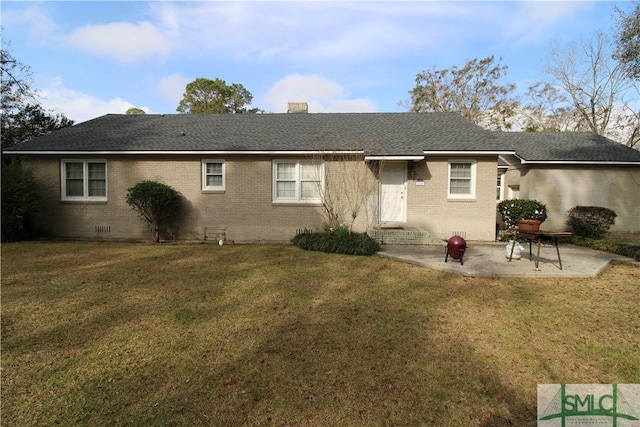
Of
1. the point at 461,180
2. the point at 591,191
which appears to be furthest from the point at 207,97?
the point at 591,191

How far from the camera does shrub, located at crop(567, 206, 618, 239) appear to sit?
39.5ft

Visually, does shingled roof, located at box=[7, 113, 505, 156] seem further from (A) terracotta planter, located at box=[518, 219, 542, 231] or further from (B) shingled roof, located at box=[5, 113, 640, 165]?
(A) terracotta planter, located at box=[518, 219, 542, 231]

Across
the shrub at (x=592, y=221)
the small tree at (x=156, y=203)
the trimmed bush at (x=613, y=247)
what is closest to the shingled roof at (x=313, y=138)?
the small tree at (x=156, y=203)

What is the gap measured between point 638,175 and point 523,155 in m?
4.76

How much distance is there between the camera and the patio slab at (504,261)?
692 cm

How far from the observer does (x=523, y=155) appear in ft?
47.2

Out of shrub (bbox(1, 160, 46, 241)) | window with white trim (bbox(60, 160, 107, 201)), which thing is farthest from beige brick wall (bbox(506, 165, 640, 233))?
shrub (bbox(1, 160, 46, 241))

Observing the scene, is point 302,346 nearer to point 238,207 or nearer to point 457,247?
point 457,247

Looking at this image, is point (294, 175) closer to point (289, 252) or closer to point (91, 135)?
point (289, 252)

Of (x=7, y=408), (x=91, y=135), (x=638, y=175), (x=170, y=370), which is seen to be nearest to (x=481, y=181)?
(x=638, y=175)

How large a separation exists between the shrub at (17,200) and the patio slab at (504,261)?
11859mm

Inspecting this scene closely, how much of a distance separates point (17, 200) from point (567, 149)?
862 inches

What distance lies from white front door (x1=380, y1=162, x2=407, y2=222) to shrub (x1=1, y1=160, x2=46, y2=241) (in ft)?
40.0

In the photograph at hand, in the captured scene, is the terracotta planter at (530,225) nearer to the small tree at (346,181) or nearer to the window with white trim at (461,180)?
the window with white trim at (461,180)
